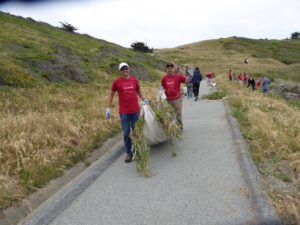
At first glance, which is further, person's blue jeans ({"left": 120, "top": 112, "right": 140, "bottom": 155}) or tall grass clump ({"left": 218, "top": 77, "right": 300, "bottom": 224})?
person's blue jeans ({"left": 120, "top": 112, "right": 140, "bottom": 155})

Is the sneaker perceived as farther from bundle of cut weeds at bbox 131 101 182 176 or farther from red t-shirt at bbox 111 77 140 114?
red t-shirt at bbox 111 77 140 114

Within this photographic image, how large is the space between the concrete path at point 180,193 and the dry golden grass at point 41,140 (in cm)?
81

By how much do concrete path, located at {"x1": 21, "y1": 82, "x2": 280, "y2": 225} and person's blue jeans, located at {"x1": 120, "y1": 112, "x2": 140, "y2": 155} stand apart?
0.45 metres

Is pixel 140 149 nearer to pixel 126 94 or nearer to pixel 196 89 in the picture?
pixel 126 94

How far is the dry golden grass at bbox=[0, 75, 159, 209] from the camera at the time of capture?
21.5 ft

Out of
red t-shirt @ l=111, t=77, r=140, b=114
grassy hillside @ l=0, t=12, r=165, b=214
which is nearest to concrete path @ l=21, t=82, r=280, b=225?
grassy hillside @ l=0, t=12, r=165, b=214

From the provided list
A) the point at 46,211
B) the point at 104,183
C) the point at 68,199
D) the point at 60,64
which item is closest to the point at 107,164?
the point at 104,183

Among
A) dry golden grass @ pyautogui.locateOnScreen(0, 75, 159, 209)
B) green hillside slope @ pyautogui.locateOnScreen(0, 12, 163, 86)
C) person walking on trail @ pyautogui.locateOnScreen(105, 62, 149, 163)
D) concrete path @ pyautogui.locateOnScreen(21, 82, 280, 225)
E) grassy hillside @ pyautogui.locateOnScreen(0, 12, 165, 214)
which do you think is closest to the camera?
concrete path @ pyautogui.locateOnScreen(21, 82, 280, 225)

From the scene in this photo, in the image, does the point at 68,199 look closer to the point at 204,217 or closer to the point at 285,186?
the point at 204,217

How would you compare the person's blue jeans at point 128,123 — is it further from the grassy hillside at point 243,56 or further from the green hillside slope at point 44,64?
the grassy hillside at point 243,56

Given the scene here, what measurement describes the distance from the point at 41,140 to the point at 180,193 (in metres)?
3.49

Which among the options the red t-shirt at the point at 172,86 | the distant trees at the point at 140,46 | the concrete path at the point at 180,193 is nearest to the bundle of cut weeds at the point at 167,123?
the concrete path at the point at 180,193

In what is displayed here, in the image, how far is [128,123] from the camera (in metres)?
8.41

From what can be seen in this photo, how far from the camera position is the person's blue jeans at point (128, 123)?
835cm
